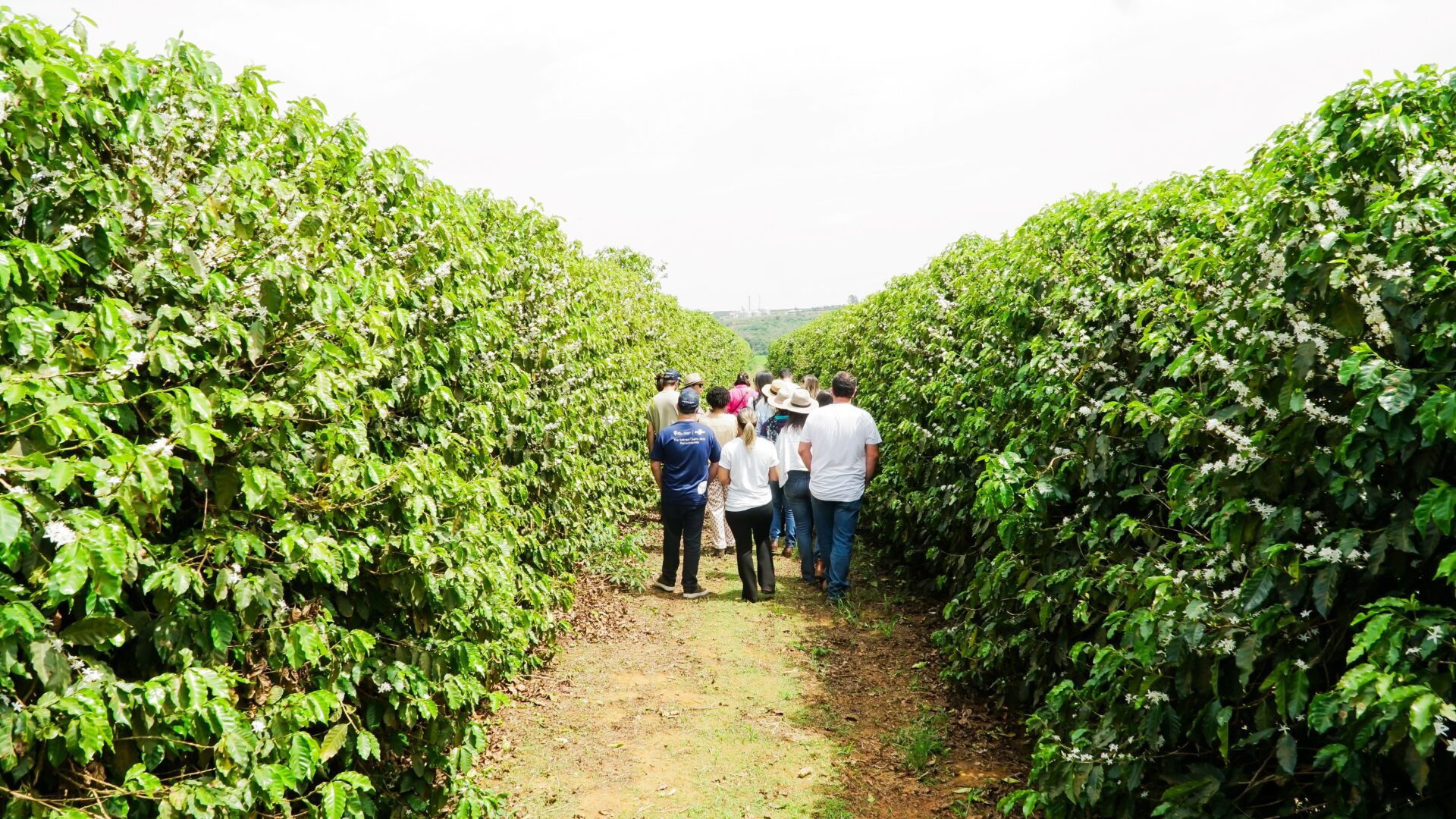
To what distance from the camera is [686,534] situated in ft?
28.3

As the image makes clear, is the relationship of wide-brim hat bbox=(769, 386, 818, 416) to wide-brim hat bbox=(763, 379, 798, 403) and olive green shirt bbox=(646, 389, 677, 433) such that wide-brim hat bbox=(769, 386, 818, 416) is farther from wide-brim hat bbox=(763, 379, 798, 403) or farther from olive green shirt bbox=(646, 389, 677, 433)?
olive green shirt bbox=(646, 389, 677, 433)

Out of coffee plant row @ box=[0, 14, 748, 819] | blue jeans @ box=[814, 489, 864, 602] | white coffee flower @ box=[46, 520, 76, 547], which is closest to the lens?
white coffee flower @ box=[46, 520, 76, 547]

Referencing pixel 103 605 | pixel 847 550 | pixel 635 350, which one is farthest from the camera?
pixel 635 350

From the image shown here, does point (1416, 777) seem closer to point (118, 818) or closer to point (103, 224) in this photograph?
point (118, 818)

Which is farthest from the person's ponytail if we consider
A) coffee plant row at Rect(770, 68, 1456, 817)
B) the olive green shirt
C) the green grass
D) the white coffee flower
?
the white coffee flower

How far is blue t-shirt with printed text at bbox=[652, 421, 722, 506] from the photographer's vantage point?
8336 millimetres

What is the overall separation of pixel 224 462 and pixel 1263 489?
3398 mm

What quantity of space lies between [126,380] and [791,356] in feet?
84.9

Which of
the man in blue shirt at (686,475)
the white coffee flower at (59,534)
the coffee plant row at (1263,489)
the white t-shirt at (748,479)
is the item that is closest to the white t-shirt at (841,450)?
the white t-shirt at (748,479)

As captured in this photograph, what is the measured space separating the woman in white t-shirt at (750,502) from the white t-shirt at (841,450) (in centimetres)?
56

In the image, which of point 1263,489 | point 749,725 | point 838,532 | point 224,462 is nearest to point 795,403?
point 838,532

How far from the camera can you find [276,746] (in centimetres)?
290

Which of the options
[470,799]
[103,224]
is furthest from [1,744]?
[470,799]

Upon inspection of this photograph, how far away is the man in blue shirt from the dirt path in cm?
67
